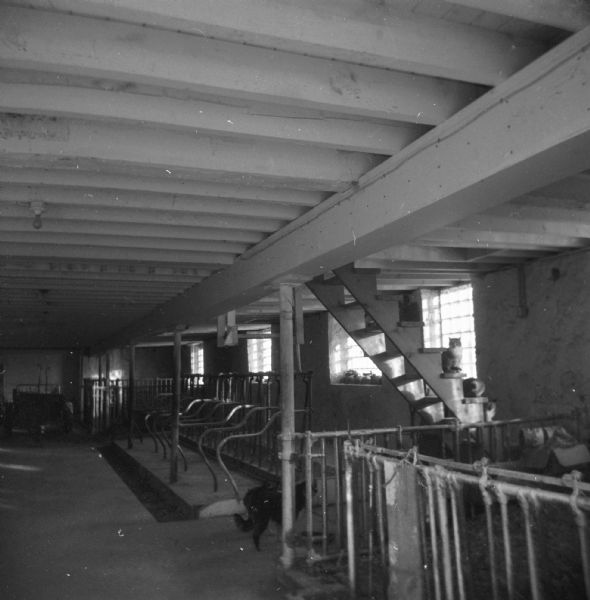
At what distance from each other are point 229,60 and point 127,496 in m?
6.10

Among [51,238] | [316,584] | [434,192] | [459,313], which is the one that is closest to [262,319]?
[459,313]

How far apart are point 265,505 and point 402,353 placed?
175cm

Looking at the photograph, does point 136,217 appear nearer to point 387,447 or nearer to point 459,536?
point 387,447

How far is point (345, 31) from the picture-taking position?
2012 millimetres

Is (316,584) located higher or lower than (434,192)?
lower

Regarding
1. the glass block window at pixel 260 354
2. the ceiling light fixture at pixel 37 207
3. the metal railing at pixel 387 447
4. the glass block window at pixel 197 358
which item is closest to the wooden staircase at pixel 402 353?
the metal railing at pixel 387 447

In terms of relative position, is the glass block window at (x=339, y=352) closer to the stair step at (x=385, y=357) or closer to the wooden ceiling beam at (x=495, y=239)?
the stair step at (x=385, y=357)

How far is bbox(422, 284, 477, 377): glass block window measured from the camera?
23.9 ft

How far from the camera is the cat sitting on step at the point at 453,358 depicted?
5.38 meters

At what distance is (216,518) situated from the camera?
5.92m

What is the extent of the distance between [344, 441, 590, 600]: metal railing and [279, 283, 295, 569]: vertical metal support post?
1.59 ft

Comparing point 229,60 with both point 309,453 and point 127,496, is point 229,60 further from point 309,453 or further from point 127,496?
point 127,496

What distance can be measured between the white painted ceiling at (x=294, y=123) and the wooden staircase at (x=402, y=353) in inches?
43.5

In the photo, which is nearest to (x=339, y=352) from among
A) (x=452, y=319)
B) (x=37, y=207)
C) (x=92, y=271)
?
(x=452, y=319)
